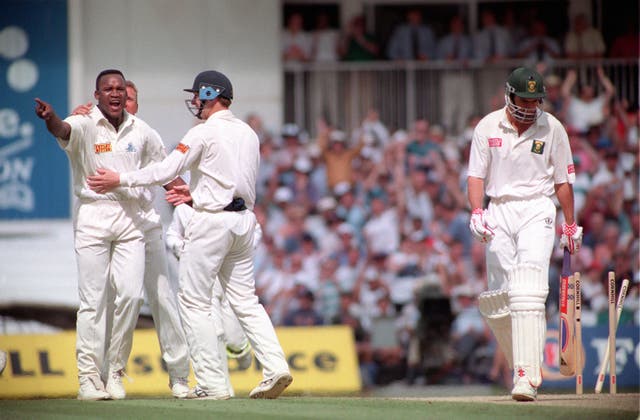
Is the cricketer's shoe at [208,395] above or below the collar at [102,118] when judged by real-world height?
below

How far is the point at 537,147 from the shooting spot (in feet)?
31.1

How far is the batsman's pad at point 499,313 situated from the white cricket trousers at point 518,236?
3.3 inches

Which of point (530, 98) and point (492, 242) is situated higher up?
point (530, 98)

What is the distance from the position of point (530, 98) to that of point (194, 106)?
2.29 m

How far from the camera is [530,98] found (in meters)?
9.30

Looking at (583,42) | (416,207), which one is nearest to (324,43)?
(416,207)

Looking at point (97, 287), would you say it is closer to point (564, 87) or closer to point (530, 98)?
point (530, 98)

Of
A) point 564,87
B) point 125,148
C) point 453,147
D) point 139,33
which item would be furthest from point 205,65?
point 125,148

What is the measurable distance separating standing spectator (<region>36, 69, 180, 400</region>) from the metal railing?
961cm

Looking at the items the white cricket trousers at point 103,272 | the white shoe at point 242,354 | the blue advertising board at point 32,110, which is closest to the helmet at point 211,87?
the white cricket trousers at point 103,272

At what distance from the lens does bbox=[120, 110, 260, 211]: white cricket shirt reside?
9.12 m

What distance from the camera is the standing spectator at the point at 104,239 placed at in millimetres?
9539

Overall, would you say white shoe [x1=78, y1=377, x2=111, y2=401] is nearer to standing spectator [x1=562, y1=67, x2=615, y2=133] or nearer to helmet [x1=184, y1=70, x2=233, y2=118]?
helmet [x1=184, y1=70, x2=233, y2=118]

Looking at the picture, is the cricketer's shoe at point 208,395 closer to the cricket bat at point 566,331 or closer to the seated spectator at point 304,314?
the cricket bat at point 566,331
